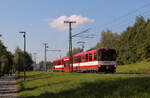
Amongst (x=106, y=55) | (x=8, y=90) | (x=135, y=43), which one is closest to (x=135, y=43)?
(x=135, y=43)

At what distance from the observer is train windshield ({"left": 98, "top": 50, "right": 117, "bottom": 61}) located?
96.4 ft

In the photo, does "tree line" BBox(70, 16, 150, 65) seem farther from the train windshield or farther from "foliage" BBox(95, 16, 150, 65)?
the train windshield

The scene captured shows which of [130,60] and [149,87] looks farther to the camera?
[130,60]

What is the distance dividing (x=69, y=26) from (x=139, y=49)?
97.4 feet

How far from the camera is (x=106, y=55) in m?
29.7

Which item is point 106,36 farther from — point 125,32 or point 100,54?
point 100,54

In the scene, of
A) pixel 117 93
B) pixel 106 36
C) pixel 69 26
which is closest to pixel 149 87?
pixel 117 93

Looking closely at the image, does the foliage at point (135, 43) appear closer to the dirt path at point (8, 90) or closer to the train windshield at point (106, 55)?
the train windshield at point (106, 55)

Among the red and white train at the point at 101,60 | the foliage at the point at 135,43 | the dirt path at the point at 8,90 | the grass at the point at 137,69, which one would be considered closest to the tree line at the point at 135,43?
the foliage at the point at 135,43

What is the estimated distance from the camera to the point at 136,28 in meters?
74.1

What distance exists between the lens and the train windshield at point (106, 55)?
96.4 feet

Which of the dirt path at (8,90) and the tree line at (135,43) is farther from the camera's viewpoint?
the tree line at (135,43)

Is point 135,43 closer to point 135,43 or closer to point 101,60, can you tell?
point 135,43

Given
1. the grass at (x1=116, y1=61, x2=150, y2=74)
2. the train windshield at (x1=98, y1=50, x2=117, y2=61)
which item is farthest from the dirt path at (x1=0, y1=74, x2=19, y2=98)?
the grass at (x1=116, y1=61, x2=150, y2=74)
